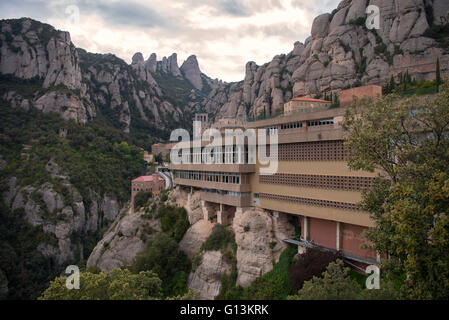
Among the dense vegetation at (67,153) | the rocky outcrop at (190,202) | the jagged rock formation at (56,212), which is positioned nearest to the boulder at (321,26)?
the rocky outcrop at (190,202)

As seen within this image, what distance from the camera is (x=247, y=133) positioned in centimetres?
3259

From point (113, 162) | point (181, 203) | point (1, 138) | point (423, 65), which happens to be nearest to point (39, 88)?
point (1, 138)

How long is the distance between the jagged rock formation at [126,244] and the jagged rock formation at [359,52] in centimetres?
5033

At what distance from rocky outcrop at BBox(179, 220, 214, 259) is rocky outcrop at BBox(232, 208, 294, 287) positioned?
23.1 feet

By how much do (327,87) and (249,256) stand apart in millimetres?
52990

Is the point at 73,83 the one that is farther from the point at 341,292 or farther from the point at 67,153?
the point at 341,292

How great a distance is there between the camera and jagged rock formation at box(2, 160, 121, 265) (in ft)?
213

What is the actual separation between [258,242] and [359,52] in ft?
195

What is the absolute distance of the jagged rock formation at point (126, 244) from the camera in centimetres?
4250

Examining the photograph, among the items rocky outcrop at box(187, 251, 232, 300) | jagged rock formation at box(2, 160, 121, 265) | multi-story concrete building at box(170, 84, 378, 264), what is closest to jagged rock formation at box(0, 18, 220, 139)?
jagged rock formation at box(2, 160, 121, 265)

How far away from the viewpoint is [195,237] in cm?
3809

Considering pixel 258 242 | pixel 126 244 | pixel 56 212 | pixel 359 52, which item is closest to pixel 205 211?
pixel 258 242

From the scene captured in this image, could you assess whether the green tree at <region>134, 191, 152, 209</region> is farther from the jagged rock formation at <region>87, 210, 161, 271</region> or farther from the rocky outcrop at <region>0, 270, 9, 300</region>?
the rocky outcrop at <region>0, 270, 9, 300</region>
